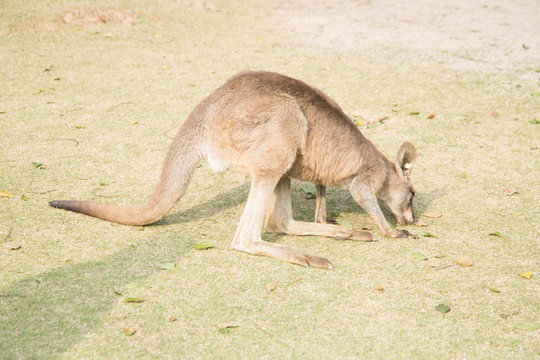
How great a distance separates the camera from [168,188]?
3570 millimetres

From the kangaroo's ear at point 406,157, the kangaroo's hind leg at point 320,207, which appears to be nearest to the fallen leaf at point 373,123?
the kangaroo's ear at point 406,157

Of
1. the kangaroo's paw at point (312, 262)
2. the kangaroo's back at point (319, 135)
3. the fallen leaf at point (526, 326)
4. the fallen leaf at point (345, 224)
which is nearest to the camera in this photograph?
the fallen leaf at point (526, 326)

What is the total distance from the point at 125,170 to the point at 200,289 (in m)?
1.97

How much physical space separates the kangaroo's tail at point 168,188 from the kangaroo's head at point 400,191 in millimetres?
1540

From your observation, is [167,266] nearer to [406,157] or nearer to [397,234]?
[397,234]

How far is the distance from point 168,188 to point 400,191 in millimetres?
1828

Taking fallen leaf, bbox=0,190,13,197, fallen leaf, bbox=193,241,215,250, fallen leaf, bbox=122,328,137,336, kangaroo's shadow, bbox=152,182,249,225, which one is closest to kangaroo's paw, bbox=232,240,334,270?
fallen leaf, bbox=193,241,215,250

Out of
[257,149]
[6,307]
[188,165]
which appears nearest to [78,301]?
[6,307]

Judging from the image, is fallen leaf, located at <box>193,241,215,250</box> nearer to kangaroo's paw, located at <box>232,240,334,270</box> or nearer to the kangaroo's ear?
kangaroo's paw, located at <box>232,240,334,270</box>

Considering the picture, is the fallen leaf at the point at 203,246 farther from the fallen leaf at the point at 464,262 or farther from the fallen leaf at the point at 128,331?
the fallen leaf at the point at 464,262

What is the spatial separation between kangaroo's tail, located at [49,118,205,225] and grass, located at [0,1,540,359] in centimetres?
15

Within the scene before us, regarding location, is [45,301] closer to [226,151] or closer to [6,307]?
[6,307]

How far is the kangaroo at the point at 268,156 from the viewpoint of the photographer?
357cm

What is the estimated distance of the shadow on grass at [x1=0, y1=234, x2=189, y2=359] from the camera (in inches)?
104
